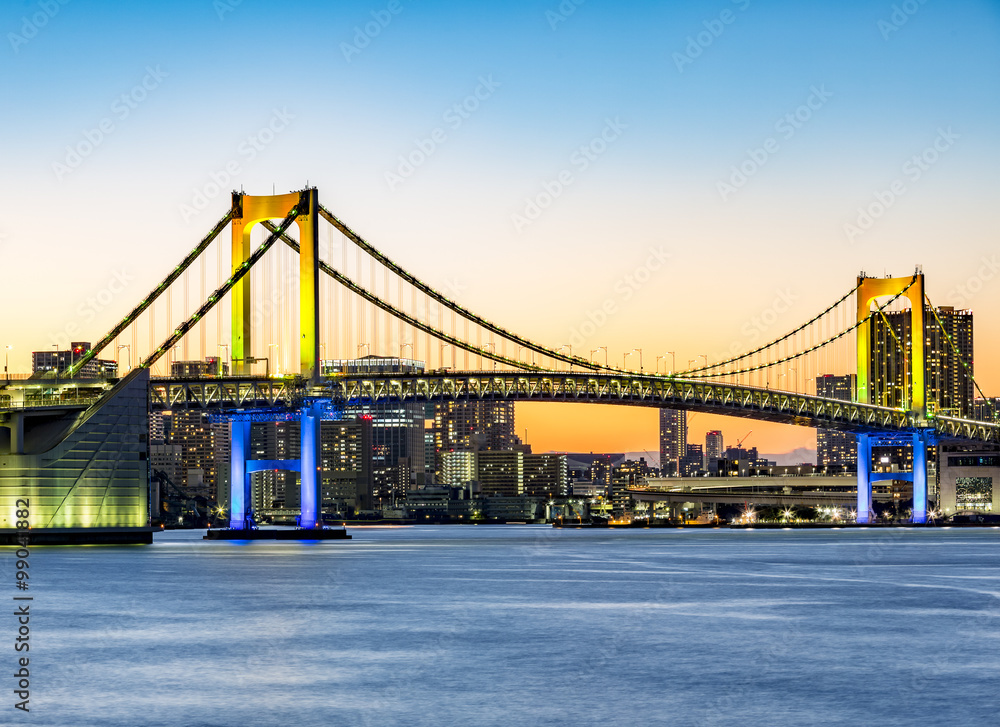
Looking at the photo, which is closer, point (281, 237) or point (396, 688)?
point (396, 688)

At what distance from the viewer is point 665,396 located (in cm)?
9938

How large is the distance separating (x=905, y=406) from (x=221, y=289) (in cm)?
6160

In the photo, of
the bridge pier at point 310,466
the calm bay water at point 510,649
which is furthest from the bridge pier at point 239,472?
the calm bay water at point 510,649

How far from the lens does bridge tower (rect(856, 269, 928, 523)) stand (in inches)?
4481

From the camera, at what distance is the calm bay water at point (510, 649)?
54.2ft

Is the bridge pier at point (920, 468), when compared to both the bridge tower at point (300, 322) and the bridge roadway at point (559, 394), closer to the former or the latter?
the bridge roadway at point (559, 394)

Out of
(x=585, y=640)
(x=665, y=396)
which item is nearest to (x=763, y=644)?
(x=585, y=640)

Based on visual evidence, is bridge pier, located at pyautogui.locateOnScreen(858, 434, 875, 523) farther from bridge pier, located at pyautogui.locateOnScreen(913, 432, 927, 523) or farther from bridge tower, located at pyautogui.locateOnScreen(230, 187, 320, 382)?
bridge tower, located at pyautogui.locateOnScreen(230, 187, 320, 382)

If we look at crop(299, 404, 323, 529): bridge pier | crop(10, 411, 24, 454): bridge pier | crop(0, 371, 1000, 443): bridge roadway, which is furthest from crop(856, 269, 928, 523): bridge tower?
crop(10, 411, 24, 454): bridge pier

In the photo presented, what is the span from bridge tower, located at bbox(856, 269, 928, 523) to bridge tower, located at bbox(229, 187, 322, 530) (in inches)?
2046

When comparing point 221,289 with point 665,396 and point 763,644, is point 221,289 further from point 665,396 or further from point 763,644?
point 763,644

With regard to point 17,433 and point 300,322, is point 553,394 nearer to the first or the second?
point 300,322

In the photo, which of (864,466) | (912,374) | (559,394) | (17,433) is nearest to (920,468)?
(864,466)

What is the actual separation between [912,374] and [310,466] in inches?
2212
